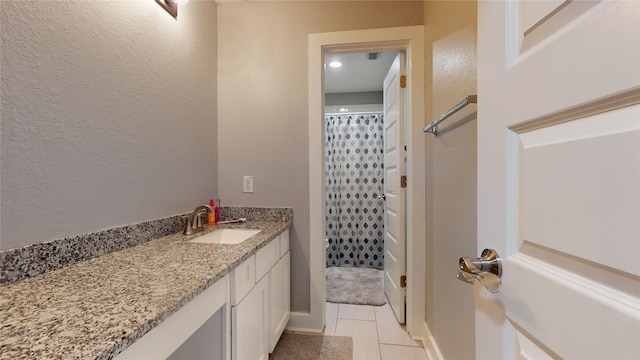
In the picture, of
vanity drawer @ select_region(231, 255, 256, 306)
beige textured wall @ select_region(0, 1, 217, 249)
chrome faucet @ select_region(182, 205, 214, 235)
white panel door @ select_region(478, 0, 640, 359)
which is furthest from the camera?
chrome faucet @ select_region(182, 205, 214, 235)

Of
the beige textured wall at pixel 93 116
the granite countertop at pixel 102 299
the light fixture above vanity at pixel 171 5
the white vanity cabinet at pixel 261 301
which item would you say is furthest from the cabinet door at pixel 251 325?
the light fixture above vanity at pixel 171 5

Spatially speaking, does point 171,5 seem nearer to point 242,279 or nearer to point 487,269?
point 242,279

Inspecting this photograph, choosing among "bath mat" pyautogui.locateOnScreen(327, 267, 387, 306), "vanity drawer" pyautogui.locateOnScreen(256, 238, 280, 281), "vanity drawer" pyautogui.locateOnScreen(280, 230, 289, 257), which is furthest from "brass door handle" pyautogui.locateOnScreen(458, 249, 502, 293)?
"bath mat" pyautogui.locateOnScreen(327, 267, 387, 306)

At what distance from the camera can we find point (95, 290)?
2.23 ft

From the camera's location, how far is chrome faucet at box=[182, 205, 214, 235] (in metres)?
1.38

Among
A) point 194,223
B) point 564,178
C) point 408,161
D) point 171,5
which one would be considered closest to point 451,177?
point 408,161

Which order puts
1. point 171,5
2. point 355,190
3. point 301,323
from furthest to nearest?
point 355,190 → point 301,323 → point 171,5

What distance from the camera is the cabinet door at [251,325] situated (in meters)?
0.98

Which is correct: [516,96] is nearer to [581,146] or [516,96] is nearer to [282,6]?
[581,146]

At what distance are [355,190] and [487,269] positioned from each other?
109 inches

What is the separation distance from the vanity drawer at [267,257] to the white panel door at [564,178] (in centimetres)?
96

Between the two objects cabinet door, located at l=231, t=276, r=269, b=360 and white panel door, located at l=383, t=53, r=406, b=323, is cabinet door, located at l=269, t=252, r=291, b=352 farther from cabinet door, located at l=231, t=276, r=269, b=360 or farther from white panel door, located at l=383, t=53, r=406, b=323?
white panel door, located at l=383, t=53, r=406, b=323

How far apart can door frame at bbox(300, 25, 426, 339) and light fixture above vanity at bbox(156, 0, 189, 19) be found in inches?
32.1

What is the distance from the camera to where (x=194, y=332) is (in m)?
0.83
